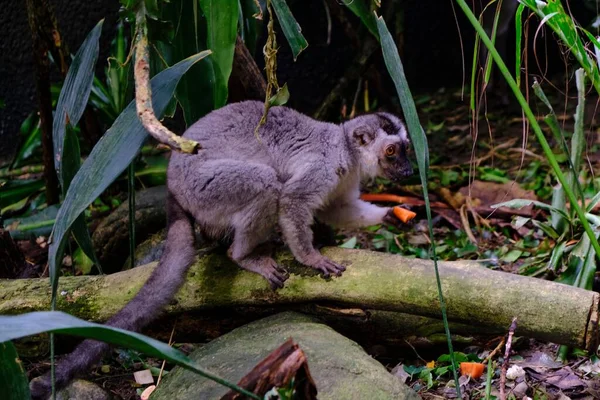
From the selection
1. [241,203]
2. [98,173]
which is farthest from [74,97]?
[241,203]

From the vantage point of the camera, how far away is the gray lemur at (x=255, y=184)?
3.79 meters

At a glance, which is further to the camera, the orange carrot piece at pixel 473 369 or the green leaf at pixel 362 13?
the green leaf at pixel 362 13

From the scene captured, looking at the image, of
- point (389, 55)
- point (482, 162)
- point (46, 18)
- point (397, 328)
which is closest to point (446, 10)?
point (482, 162)

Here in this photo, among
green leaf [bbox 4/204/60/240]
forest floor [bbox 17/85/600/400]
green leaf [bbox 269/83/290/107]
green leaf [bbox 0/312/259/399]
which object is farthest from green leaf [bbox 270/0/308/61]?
green leaf [bbox 4/204/60/240]

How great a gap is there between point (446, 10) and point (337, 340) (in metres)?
5.99

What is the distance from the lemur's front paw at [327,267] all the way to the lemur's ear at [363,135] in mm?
872

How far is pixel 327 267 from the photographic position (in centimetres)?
375

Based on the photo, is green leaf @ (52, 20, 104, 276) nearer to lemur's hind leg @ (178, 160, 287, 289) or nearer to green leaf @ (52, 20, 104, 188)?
green leaf @ (52, 20, 104, 188)

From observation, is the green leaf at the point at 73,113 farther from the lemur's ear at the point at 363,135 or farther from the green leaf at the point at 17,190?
the green leaf at the point at 17,190

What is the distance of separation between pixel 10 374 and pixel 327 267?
175 centimetres

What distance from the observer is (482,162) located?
264 inches

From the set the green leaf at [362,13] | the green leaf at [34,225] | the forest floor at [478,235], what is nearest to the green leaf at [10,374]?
the forest floor at [478,235]

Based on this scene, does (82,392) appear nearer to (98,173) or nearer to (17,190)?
(98,173)

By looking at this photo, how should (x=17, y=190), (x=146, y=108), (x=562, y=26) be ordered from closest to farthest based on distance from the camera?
(x=146, y=108), (x=562, y=26), (x=17, y=190)
